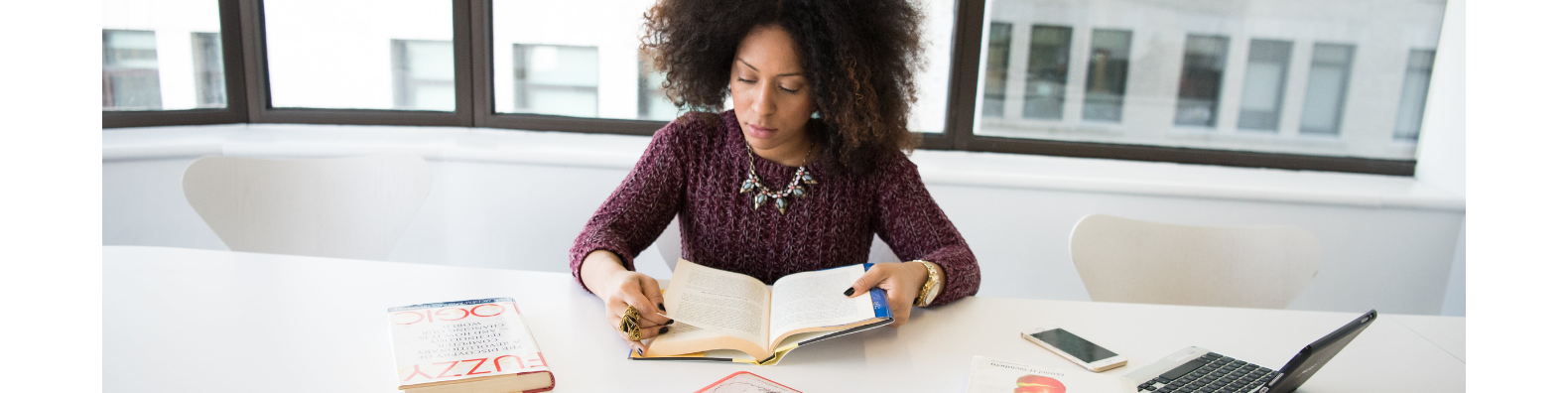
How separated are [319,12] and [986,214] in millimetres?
2068

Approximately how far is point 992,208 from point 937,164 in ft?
0.65

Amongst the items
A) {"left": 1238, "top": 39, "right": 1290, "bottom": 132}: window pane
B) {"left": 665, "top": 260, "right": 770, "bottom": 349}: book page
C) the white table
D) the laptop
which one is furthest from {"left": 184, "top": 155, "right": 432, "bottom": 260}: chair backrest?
{"left": 1238, "top": 39, "right": 1290, "bottom": 132}: window pane

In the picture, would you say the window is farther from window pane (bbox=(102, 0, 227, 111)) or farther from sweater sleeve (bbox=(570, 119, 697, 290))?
window pane (bbox=(102, 0, 227, 111))

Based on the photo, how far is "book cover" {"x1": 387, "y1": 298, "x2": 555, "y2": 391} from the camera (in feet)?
2.91

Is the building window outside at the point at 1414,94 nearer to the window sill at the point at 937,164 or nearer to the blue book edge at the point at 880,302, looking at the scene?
the window sill at the point at 937,164

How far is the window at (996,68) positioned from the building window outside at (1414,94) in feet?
3.90

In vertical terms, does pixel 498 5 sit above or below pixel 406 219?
above

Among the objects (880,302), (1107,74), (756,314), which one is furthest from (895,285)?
(1107,74)

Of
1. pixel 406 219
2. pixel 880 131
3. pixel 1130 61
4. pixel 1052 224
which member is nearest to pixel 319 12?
pixel 406 219

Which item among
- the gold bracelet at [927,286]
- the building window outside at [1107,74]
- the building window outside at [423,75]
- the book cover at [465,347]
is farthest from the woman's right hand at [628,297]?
the building window outside at [1107,74]

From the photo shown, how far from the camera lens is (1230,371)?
1.03 metres

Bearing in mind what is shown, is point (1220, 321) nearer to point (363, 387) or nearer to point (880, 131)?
point (880, 131)

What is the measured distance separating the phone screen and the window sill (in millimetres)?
1059

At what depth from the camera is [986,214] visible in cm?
224
